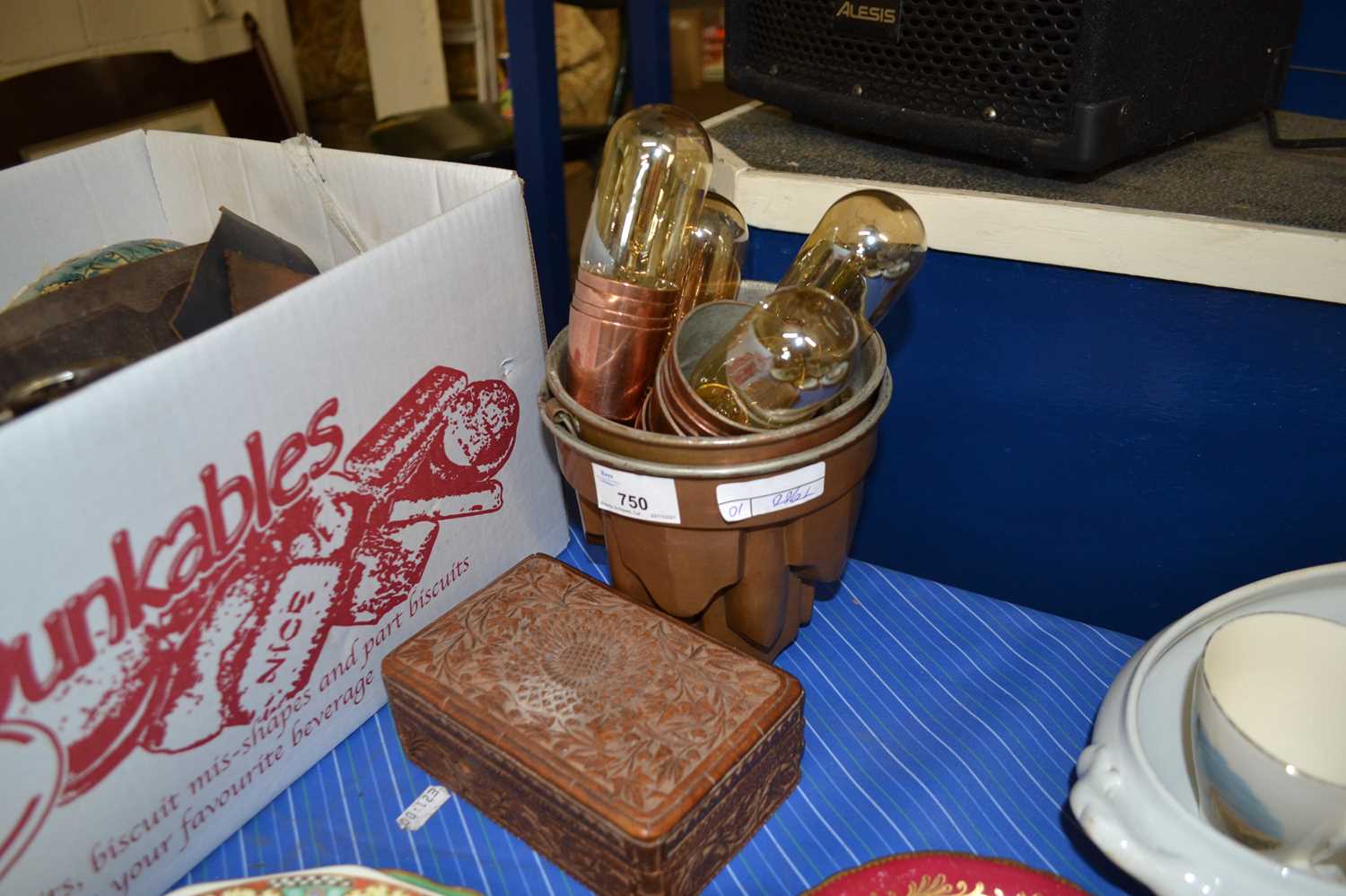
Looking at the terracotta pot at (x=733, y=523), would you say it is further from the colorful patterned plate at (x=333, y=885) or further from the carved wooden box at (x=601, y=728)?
the colorful patterned plate at (x=333, y=885)

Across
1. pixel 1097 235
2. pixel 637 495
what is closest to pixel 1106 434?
pixel 1097 235

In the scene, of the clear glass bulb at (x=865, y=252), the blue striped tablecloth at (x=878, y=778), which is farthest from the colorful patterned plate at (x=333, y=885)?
the clear glass bulb at (x=865, y=252)

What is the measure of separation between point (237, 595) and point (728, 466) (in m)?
0.26

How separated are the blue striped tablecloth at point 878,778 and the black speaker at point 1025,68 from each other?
1.10 ft

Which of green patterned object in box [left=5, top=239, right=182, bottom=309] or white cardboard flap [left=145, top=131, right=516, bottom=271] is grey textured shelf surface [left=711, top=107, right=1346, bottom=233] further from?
green patterned object in box [left=5, top=239, right=182, bottom=309]

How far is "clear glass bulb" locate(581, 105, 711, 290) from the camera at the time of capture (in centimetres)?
64

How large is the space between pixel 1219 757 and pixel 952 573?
0.35 m

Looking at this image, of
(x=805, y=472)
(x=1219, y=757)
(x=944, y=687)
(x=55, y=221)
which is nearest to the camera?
(x=1219, y=757)

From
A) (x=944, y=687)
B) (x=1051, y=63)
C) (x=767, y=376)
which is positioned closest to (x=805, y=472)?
(x=767, y=376)

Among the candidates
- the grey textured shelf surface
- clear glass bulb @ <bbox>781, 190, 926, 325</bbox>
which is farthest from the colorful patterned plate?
the grey textured shelf surface

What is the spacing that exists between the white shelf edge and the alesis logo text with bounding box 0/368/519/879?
0.84 feet

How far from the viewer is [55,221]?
2.50 ft

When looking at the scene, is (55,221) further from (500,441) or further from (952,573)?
(952,573)

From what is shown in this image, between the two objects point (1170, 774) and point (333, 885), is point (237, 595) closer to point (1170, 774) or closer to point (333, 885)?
point (333, 885)
